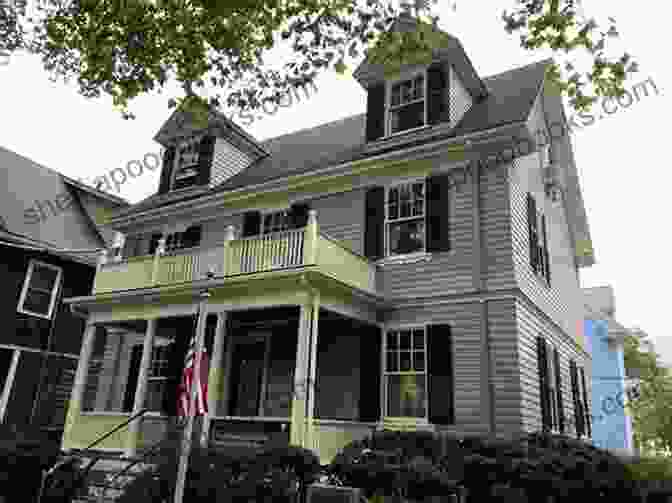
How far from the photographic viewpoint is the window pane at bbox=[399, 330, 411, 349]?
451 inches

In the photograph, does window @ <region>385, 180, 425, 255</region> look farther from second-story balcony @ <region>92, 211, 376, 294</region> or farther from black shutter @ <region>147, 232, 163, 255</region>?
black shutter @ <region>147, 232, 163, 255</region>

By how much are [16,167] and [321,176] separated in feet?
43.3

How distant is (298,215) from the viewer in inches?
538

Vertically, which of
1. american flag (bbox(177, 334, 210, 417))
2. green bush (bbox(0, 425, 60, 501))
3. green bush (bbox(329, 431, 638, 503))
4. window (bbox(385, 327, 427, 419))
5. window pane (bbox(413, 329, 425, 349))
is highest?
window pane (bbox(413, 329, 425, 349))

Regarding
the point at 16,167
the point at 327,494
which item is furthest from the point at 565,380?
the point at 16,167

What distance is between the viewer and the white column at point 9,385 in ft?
52.8

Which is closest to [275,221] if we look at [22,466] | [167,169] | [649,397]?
[167,169]

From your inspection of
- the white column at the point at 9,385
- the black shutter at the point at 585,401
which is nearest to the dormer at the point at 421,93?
the black shutter at the point at 585,401

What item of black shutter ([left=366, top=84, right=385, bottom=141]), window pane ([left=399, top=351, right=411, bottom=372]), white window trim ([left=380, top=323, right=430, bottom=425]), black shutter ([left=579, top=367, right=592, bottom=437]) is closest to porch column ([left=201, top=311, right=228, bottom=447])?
white window trim ([left=380, top=323, right=430, bottom=425])

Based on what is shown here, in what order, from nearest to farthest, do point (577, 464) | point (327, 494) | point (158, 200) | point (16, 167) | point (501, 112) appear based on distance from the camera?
point (327, 494) < point (577, 464) < point (501, 112) < point (158, 200) < point (16, 167)

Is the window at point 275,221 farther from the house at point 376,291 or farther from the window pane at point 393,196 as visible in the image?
the window pane at point 393,196

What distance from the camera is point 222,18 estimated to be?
8.55 m

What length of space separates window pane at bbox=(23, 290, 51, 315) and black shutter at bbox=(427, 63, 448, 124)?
13389 millimetres

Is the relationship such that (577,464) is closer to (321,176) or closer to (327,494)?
(327,494)
